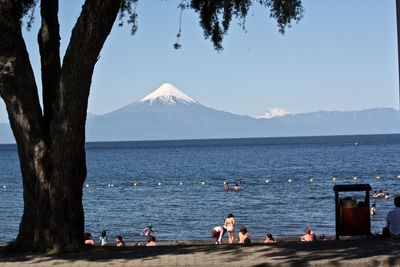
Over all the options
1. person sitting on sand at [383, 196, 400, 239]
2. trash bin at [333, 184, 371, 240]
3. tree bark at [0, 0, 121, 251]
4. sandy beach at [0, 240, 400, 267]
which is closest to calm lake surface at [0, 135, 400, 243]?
trash bin at [333, 184, 371, 240]

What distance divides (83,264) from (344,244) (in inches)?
163

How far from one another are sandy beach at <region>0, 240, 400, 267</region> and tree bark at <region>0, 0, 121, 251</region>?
49cm

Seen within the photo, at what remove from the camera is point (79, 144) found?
12.4 m

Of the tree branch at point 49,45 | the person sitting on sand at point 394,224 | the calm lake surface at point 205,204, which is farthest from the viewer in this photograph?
the calm lake surface at point 205,204

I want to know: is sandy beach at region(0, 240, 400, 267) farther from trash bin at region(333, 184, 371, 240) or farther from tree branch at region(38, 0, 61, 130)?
tree branch at region(38, 0, 61, 130)

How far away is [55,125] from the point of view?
12305 millimetres

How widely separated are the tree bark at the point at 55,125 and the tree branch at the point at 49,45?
0.51 meters

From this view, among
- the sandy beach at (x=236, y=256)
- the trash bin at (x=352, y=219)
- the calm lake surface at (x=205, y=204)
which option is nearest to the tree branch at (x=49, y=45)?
the sandy beach at (x=236, y=256)

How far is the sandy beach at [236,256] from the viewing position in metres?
11.3

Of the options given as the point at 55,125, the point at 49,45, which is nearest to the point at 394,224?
the point at 55,125

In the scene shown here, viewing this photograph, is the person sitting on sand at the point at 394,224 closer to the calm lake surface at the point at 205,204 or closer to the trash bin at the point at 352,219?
the trash bin at the point at 352,219

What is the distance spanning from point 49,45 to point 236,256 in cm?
443

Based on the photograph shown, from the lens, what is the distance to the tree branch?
12977 millimetres

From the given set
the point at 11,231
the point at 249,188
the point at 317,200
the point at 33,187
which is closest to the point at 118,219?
the point at 11,231
